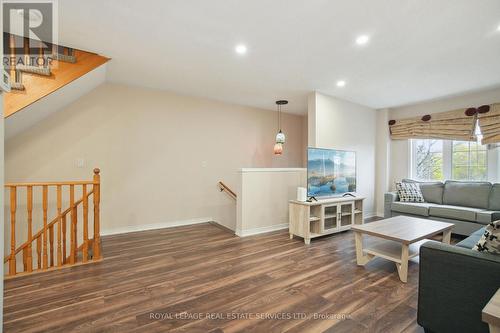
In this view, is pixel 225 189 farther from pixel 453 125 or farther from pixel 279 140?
pixel 453 125

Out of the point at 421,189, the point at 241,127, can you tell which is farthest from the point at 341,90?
the point at 421,189

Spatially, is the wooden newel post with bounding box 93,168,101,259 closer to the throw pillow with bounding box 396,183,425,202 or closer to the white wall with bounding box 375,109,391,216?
the throw pillow with bounding box 396,183,425,202

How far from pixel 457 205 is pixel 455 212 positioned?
1.69ft

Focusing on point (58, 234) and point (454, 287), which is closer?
point (454, 287)

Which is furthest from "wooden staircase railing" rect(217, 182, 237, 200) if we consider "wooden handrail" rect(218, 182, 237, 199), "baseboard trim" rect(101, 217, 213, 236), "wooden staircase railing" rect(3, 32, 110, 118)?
"wooden staircase railing" rect(3, 32, 110, 118)

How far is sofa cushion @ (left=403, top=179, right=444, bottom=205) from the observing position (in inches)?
172

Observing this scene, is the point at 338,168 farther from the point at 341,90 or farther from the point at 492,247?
the point at 492,247

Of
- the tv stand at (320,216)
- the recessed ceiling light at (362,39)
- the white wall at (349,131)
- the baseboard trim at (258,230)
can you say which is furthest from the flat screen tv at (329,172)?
the recessed ceiling light at (362,39)

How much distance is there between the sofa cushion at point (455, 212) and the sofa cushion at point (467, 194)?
0.20 metres

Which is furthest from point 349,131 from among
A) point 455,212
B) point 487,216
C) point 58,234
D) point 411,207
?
point 58,234

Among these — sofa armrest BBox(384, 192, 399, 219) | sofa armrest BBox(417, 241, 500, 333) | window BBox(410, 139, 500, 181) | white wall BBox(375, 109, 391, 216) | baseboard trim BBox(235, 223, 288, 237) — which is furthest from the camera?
white wall BBox(375, 109, 391, 216)

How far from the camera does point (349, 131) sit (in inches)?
188

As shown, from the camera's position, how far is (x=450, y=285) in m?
1.53

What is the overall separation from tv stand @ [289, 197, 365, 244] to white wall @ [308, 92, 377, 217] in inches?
42.5
